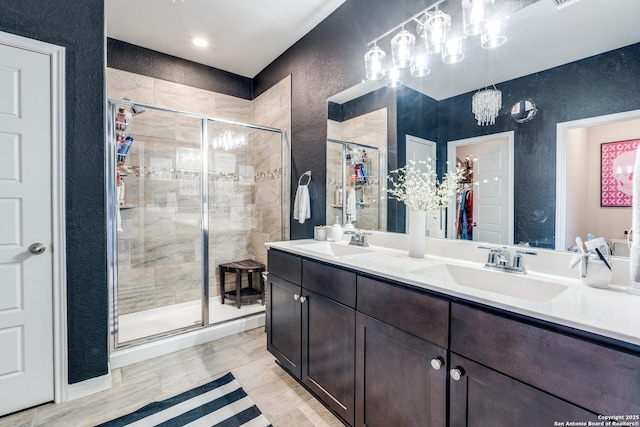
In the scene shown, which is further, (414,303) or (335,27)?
(335,27)

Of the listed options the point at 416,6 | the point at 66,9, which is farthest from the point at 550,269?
the point at 66,9

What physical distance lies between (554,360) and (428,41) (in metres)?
1.66

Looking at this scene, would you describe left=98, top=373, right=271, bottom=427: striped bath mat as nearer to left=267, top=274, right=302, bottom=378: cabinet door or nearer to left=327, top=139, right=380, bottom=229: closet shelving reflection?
left=267, top=274, right=302, bottom=378: cabinet door

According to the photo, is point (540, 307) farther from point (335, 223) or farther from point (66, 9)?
point (66, 9)

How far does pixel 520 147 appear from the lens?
1.39 metres

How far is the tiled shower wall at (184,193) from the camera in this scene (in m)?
2.88

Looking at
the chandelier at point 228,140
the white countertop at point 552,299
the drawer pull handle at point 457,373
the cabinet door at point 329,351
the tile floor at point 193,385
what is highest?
the chandelier at point 228,140

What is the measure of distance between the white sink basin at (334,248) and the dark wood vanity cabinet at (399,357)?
67 centimetres

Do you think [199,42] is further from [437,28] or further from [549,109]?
[549,109]

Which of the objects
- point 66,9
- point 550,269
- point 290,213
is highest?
point 66,9

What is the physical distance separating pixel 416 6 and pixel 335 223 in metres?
1.56

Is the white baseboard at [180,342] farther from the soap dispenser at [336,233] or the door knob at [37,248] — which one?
the soap dispenser at [336,233]

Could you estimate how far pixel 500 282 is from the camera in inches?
50.7

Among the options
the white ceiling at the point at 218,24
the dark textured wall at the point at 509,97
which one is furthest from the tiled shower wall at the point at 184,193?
the dark textured wall at the point at 509,97
